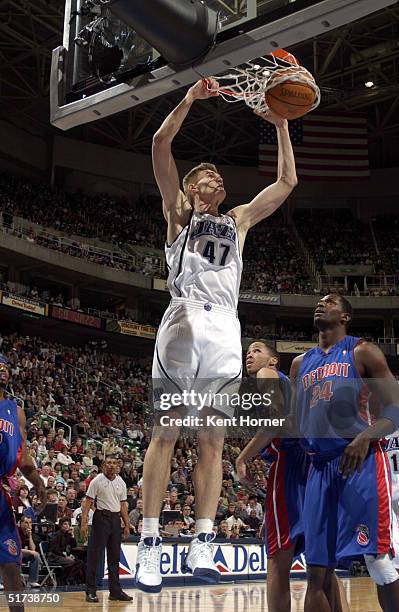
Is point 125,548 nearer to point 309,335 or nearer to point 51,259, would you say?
point 51,259

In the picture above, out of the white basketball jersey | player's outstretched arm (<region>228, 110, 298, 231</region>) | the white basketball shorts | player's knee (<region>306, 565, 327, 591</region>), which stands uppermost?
player's outstretched arm (<region>228, 110, 298, 231</region>)

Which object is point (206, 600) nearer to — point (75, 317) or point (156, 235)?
point (75, 317)

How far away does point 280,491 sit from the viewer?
5227 millimetres

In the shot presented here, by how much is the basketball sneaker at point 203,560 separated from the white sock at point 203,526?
0.03 metres

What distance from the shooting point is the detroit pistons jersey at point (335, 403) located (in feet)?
15.0

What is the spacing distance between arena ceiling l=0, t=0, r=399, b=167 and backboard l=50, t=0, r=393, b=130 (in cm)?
1782

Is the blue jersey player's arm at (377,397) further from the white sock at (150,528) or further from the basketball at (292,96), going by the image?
the basketball at (292,96)

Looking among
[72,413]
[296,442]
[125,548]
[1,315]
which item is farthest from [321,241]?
[296,442]

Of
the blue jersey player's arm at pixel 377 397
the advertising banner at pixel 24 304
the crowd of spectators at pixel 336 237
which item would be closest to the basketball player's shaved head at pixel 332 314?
the blue jersey player's arm at pixel 377 397

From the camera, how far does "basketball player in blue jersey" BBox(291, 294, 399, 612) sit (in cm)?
430

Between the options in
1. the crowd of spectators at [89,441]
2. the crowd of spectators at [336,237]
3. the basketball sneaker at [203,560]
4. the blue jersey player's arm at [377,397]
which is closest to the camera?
the basketball sneaker at [203,560]

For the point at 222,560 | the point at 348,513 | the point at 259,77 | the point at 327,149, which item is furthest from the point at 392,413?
the point at 327,149

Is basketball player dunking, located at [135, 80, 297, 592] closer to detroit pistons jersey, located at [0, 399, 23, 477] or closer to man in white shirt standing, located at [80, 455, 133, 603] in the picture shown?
detroit pistons jersey, located at [0, 399, 23, 477]

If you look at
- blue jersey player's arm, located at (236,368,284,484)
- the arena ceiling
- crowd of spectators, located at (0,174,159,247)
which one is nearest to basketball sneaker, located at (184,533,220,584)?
blue jersey player's arm, located at (236,368,284,484)
